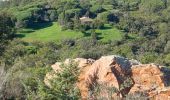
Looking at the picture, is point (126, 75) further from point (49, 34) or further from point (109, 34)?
point (49, 34)

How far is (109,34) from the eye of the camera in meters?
99.9

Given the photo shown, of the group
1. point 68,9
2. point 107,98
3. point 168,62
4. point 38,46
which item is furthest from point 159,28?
point 107,98

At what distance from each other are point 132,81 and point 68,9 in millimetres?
99699

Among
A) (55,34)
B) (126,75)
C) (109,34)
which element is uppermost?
(126,75)

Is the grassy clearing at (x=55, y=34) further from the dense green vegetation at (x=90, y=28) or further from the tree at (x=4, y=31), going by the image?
the tree at (x=4, y=31)

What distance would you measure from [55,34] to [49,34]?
139 centimetres

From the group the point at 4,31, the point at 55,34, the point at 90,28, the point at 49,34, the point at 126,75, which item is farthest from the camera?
the point at 90,28

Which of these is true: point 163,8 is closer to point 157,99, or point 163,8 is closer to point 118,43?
point 118,43

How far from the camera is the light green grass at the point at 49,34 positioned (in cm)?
9772

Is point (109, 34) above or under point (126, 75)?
under

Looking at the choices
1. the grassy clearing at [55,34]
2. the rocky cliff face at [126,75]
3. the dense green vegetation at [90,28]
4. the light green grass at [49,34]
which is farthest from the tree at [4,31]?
the light green grass at [49,34]

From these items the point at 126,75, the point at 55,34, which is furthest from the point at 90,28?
the point at 126,75

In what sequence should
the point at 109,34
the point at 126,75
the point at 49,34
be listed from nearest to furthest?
the point at 126,75
the point at 109,34
the point at 49,34

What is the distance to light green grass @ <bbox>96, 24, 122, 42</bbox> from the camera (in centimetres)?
9688
